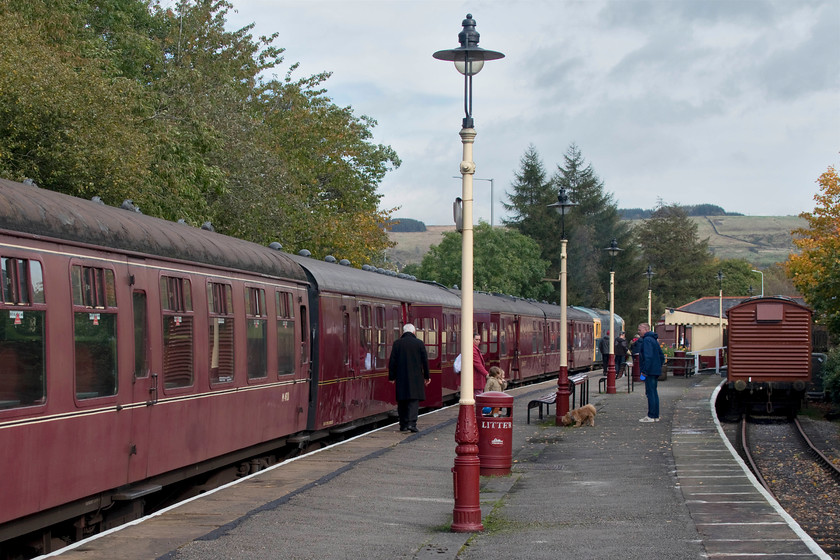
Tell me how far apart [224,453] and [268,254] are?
3589 mm

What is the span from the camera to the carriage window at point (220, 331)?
12406mm

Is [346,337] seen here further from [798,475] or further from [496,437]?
[798,475]

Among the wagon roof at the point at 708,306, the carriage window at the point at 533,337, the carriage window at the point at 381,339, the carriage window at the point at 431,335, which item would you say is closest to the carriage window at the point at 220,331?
the carriage window at the point at 381,339

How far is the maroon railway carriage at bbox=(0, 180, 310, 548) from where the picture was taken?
8039 millimetres

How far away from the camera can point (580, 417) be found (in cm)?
2242

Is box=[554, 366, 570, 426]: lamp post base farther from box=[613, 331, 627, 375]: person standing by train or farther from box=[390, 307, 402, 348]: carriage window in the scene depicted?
box=[613, 331, 627, 375]: person standing by train

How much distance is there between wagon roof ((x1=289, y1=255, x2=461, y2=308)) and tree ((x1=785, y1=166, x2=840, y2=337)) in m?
11.8

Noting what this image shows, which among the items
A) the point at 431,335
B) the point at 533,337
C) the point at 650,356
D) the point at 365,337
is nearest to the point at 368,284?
the point at 365,337

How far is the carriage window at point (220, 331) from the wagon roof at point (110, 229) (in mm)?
339

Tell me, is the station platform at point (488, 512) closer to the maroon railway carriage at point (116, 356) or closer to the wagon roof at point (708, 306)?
the maroon railway carriage at point (116, 356)

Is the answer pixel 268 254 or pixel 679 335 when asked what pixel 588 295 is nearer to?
pixel 679 335

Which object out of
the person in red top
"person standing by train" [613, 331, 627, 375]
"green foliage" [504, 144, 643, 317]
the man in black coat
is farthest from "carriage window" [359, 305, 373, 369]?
"green foliage" [504, 144, 643, 317]

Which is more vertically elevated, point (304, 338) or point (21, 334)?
point (21, 334)

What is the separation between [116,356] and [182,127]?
23631 mm
